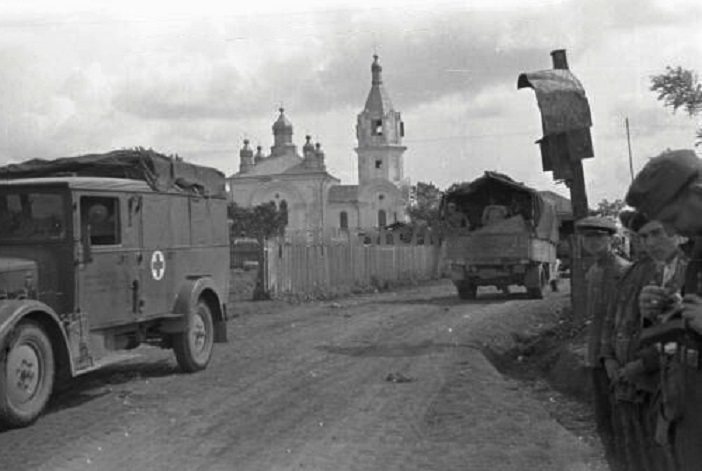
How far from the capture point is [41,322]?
8.62 metres

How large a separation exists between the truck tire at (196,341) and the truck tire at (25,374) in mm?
2537

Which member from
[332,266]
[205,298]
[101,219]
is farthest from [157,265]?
[332,266]

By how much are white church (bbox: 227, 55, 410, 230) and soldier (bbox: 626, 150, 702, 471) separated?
103044 mm

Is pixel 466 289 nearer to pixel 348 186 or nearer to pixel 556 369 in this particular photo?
pixel 556 369

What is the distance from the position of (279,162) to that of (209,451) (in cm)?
10552

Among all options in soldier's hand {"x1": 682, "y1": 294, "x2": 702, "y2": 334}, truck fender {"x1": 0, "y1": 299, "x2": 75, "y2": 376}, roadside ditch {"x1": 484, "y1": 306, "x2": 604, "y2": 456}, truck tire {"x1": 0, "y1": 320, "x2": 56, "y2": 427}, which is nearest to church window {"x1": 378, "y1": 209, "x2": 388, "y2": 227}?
roadside ditch {"x1": 484, "y1": 306, "x2": 604, "y2": 456}

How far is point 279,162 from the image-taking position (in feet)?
367

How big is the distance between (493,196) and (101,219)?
1623cm

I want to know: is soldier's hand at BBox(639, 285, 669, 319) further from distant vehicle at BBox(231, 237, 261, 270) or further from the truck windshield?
distant vehicle at BBox(231, 237, 261, 270)

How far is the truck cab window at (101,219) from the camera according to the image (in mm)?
9406

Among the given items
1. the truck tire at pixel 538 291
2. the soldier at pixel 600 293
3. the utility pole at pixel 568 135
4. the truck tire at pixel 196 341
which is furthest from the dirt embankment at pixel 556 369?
the truck tire at pixel 538 291

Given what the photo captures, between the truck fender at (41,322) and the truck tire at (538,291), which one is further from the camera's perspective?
the truck tire at (538,291)

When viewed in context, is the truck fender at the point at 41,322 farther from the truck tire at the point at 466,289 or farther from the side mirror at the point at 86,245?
the truck tire at the point at 466,289

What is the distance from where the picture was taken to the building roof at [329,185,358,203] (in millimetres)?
111000
